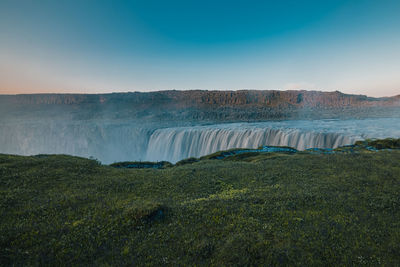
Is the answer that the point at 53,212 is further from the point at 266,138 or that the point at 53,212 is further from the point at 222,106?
the point at 222,106

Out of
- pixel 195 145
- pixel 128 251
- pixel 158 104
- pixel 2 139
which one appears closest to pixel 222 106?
pixel 158 104

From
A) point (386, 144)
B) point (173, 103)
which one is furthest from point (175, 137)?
point (173, 103)

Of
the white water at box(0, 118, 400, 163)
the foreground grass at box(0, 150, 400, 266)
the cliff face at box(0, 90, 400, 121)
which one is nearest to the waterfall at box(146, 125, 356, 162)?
the white water at box(0, 118, 400, 163)

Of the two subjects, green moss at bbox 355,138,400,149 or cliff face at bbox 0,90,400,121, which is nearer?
green moss at bbox 355,138,400,149

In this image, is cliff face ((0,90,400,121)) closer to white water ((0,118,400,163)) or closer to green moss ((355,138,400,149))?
white water ((0,118,400,163))

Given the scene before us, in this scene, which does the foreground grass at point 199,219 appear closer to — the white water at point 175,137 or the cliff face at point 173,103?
the white water at point 175,137

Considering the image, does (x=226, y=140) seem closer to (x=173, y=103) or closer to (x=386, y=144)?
(x=386, y=144)
